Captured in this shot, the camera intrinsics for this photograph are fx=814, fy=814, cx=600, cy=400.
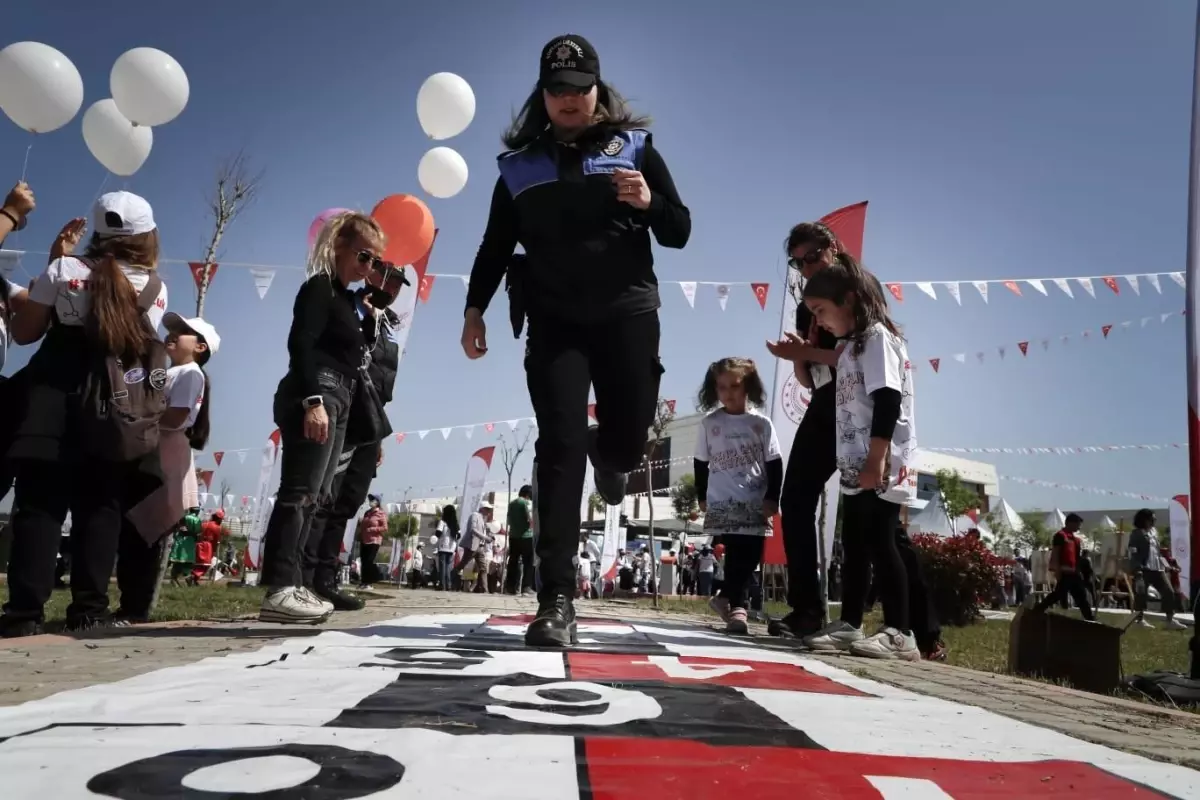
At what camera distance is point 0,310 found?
328 centimetres

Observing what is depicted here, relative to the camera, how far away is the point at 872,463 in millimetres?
3283

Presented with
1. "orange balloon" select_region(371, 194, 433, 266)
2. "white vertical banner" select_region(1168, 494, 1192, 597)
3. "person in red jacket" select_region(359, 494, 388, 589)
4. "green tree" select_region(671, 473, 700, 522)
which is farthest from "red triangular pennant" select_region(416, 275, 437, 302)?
"green tree" select_region(671, 473, 700, 522)

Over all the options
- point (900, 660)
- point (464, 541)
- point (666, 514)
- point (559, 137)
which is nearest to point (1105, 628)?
point (900, 660)

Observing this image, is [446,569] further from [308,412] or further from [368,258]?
[308,412]

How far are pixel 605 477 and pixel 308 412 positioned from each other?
1278 millimetres

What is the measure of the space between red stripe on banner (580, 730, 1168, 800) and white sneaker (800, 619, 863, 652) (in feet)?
7.09

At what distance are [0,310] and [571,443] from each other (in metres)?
2.42

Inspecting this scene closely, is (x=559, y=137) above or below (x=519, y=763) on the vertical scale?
above

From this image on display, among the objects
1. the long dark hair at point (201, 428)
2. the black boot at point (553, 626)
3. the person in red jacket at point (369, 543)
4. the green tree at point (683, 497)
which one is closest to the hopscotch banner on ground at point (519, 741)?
the black boot at point (553, 626)

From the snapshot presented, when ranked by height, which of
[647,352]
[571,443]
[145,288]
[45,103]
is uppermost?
[45,103]

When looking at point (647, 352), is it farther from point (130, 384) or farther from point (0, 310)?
point (0, 310)

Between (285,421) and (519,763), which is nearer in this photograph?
(519,763)

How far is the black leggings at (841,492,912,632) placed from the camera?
3408 mm

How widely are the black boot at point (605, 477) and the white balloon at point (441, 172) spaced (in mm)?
5794
